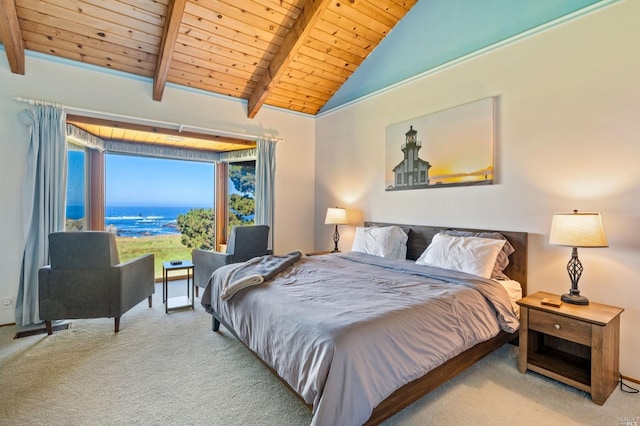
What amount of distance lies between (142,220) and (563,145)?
5.81m

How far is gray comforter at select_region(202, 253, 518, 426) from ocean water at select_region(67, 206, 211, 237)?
3.22m

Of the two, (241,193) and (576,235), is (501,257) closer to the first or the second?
(576,235)

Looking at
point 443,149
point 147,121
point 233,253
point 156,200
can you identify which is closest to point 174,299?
point 233,253

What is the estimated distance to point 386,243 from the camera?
11.9ft

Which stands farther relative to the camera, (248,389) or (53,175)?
(53,175)

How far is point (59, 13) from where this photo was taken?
308 centimetres

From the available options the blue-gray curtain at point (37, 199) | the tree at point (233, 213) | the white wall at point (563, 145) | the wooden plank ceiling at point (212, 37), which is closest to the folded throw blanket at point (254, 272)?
the white wall at point (563, 145)

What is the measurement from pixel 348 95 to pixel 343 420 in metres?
4.40

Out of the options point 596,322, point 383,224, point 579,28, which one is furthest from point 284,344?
point 579,28

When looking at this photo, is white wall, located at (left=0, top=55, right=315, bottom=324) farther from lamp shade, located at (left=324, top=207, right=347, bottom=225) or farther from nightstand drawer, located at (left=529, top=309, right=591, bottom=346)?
nightstand drawer, located at (left=529, top=309, right=591, bottom=346)

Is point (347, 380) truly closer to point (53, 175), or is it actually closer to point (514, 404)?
point (514, 404)

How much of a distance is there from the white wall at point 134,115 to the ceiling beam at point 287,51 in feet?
1.15

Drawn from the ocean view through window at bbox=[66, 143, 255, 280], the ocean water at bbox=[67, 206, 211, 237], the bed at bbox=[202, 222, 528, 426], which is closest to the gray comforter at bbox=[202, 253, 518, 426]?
the bed at bbox=[202, 222, 528, 426]

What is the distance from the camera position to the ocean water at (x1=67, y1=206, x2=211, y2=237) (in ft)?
16.2
